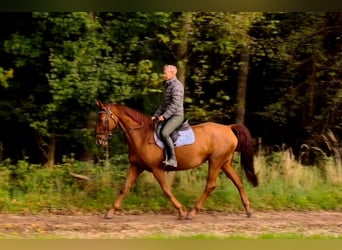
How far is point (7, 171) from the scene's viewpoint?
10.8m

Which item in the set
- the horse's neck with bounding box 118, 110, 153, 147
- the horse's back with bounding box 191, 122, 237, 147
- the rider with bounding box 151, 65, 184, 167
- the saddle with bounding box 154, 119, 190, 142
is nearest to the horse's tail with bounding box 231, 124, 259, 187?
the horse's back with bounding box 191, 122, 237, 147

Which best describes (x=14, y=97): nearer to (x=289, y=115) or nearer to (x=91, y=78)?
(x=91, y=78)

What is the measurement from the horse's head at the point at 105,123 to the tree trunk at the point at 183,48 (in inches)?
129

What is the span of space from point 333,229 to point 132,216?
3.02 metres

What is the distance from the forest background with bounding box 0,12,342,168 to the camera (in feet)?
38.2

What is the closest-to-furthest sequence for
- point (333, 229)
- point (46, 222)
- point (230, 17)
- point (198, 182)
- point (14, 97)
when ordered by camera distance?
point (333, 229)
point (46, 222)
point (198, 182)
point (230, 17)
point (14, 97)

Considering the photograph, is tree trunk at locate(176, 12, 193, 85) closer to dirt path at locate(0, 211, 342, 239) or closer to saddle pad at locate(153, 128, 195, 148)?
saddle pad at locate(153, 128, 195, 148)

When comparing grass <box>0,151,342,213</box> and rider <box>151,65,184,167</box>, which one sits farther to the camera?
grass <box>0,151,342,213</box>

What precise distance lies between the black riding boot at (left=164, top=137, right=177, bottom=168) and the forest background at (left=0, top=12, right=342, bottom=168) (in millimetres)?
3134

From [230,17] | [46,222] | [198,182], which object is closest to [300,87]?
[230,17]

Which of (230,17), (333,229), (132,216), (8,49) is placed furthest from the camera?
(8,49)

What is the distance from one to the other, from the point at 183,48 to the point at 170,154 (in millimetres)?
4350

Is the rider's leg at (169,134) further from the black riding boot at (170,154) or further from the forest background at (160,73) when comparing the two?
the forest background at (160,73)

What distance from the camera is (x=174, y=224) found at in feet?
26.5
